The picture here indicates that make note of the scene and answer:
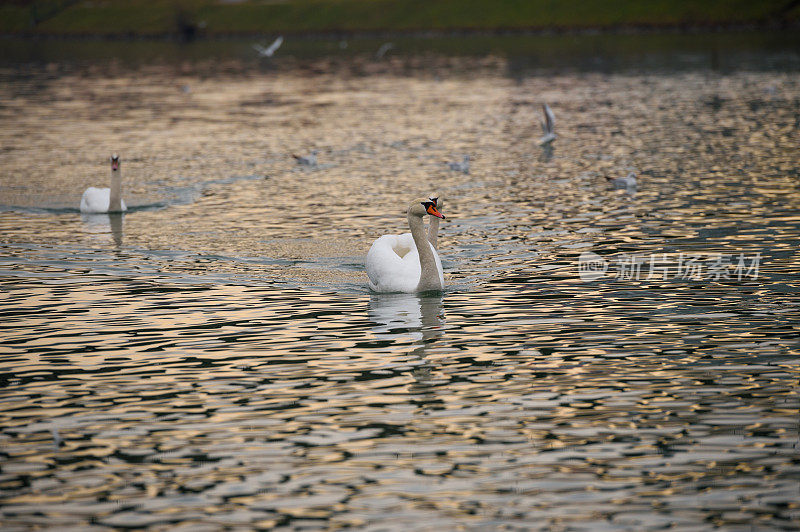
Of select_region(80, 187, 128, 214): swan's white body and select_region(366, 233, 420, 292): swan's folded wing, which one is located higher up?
select_region(80, 187, 128, 214): swan's white body

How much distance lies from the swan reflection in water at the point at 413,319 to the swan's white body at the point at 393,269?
0.21m

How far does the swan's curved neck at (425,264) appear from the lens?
20.9 m

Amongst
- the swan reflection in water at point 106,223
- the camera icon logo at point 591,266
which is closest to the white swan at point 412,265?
the camera icon logo at point 591,266

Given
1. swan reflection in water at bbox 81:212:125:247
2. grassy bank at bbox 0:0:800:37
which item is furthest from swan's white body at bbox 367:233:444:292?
grassy bank at bbox 0:0:800:37

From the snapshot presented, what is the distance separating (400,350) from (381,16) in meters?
157

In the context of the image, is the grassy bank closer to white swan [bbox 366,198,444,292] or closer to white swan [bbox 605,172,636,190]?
white swan [bbox 605,172,636,190]

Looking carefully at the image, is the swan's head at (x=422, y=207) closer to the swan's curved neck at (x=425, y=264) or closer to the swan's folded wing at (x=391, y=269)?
the swan's curved neck at (x=425, y=264)

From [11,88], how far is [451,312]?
7169 centimetres

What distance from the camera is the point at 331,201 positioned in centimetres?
3356

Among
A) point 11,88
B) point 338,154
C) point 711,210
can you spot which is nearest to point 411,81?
point 11,88

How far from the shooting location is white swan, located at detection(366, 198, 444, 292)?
21.0m

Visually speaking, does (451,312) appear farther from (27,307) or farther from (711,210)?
(711,210)

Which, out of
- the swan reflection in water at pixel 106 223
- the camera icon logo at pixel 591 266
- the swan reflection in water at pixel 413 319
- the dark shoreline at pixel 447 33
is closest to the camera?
the swan reflection in water at pixel 413 319

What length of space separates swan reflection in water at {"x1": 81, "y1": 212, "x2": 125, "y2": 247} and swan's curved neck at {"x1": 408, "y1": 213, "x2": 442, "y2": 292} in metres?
9.51
